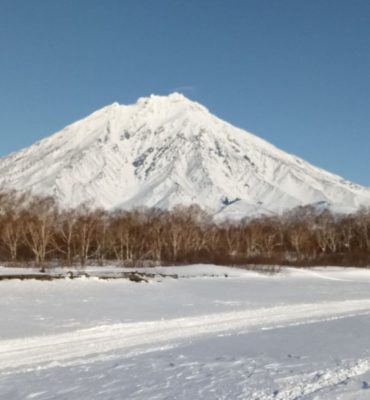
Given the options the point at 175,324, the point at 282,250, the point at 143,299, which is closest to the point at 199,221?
the point at 282,250

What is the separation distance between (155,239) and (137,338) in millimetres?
54263

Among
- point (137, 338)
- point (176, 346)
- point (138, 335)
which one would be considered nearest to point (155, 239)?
point (138, 335)

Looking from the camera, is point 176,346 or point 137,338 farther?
point 137,338

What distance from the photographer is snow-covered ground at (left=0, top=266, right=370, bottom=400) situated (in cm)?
856

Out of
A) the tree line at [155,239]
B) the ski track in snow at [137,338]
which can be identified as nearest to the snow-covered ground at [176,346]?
the ski track in snow at [137,338]

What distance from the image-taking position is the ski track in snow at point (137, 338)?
11.1 meters

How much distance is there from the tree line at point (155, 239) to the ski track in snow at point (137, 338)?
30348 millimetres

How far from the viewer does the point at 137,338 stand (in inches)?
553

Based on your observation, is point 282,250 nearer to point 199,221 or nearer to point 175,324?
point 199,221

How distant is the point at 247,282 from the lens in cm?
3700

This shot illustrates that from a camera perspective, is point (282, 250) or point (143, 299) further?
point (282, 250)

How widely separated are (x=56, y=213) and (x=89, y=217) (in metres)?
4.44

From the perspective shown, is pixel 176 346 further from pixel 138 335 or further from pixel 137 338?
pixel 138 335

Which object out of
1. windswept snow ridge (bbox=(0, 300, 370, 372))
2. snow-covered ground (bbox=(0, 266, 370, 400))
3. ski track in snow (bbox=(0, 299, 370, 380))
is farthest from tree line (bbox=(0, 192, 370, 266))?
ski track in snow (bbox=(0, 299, 370, 380))
